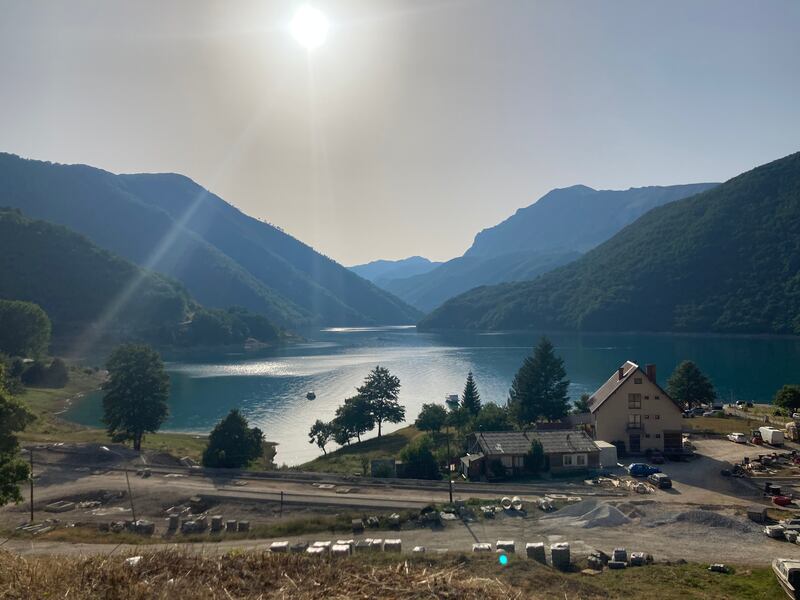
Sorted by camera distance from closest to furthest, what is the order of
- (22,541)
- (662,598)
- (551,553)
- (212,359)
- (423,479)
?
(662,598)
(551,553)
(22,541)
(423,479)
(212,359)

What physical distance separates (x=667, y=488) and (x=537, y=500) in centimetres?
1076

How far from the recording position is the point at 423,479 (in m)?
44.9

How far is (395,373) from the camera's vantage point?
144 meters

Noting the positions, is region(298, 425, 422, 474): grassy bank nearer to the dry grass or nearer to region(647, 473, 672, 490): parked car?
region(647, 473, 672, 490): parked car

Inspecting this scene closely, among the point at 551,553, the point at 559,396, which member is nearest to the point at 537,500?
the point at 551,553

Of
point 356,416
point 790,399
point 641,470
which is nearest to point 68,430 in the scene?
point 356,416

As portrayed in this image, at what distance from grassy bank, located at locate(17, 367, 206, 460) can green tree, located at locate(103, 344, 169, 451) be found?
2.87 meters

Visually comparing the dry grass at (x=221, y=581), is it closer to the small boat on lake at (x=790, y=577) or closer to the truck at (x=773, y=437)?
the small boat on lake at (x=790, y=577)

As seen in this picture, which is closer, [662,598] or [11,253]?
[662,598]

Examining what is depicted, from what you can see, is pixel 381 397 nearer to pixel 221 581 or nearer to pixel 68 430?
pixel 68 430

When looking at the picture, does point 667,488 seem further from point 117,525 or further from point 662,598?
point 117,525

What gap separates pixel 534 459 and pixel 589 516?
484 inches

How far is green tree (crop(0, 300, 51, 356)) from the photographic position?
355 feet

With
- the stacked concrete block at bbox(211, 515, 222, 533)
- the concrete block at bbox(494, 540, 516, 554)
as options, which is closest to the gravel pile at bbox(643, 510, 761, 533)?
the concrete block at bbox(494, 540, 516, 554)
